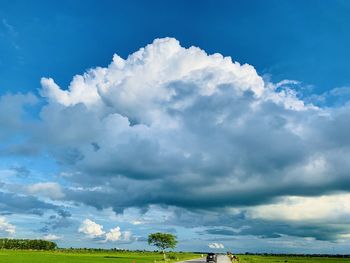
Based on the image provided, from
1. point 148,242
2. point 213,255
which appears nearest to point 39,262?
point 213,255

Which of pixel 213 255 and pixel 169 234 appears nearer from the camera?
pixel 213 255

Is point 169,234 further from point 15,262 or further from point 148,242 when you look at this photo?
point 15,262

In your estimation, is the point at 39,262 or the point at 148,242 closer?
the point at 39,262

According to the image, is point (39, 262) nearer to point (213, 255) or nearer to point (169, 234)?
point (213, 255)

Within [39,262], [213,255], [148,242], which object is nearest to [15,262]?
[39,262]

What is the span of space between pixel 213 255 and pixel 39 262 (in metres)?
31.9

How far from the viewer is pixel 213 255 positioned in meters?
81.6

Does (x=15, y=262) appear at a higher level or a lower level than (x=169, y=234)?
lower

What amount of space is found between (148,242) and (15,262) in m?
87.4

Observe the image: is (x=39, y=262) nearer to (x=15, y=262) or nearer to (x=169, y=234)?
(x=15, y=262)

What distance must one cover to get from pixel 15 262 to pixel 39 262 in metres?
5.24

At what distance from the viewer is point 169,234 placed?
16100cm

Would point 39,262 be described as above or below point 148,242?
below

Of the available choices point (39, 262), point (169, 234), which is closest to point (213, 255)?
point (39, 262)
